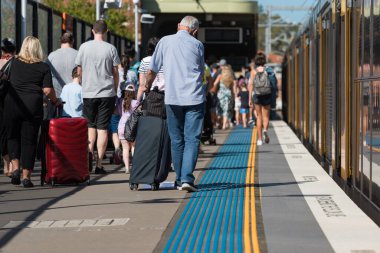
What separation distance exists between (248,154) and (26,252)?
37.9 ft

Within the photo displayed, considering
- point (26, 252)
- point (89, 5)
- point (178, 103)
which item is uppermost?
point (89, 5)

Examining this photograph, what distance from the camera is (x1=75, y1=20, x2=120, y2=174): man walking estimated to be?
1484 centimetres

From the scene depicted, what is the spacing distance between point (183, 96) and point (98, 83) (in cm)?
261

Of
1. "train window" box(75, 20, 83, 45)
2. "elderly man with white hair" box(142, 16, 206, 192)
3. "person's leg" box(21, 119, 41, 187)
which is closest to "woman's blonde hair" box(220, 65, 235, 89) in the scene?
"train window" box(75, 20, 83, 45)

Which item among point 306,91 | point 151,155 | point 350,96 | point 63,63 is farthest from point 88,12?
point 350,96

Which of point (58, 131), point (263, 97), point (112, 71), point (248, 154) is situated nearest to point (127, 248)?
point (58, 131)

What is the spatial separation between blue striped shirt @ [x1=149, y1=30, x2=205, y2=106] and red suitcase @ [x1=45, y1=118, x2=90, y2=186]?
1.26m

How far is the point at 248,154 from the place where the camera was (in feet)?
63.7

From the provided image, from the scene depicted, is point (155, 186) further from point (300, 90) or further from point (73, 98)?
point (300, 90)

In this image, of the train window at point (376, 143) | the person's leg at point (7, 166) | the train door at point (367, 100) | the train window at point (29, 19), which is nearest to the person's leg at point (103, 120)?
the person's leg at point (7, 166)

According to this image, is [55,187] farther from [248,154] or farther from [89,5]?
[89,5]

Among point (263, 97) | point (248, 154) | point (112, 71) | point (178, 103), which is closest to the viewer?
point (178, 103)

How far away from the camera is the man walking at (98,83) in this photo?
14836 mm

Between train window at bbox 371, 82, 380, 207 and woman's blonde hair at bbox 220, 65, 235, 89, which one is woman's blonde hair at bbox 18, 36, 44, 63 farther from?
woman's blonde hair at bbox 220, 65, 235, 89
